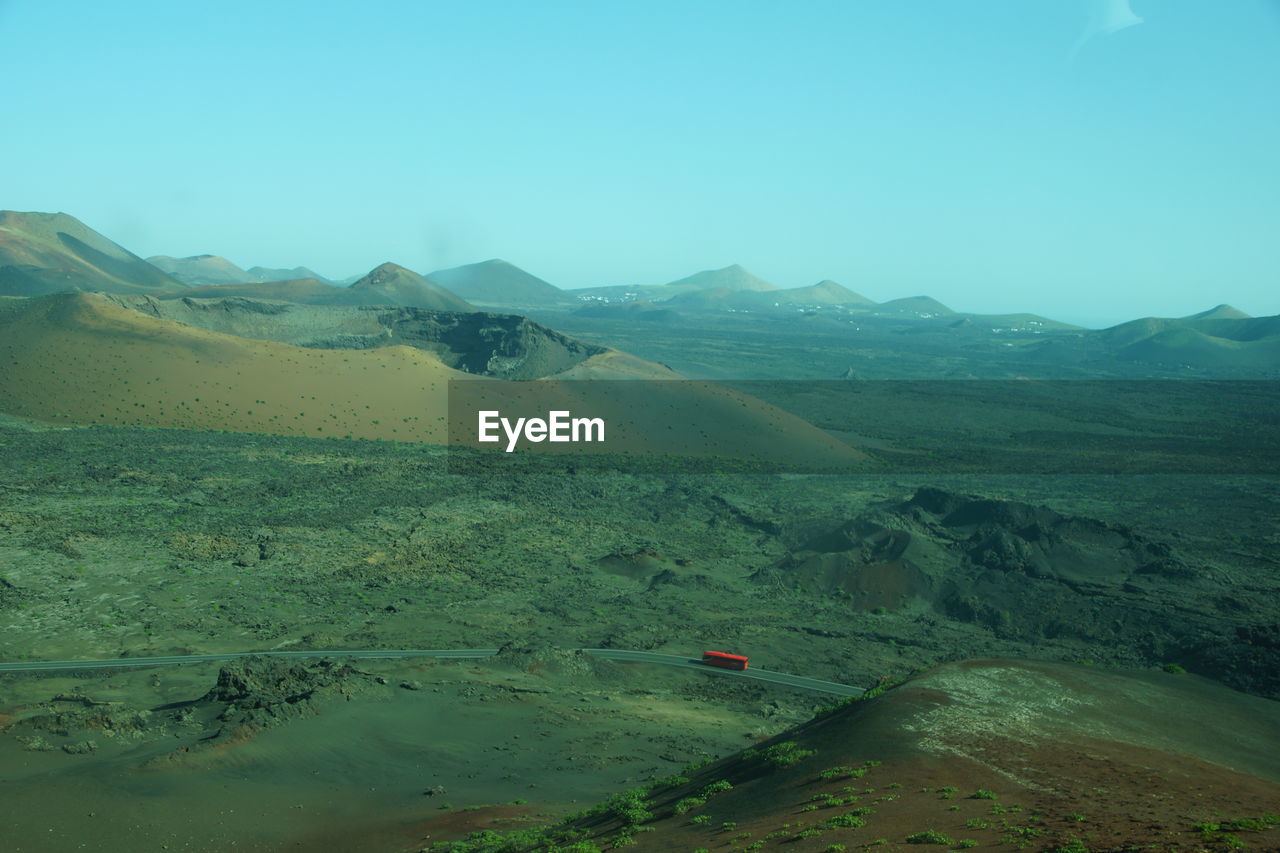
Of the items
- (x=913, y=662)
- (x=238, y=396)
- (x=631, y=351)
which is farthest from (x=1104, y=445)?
(x=631, y=351)

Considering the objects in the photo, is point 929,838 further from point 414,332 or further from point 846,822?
point 414,332

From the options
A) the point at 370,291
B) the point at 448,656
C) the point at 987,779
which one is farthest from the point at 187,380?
the point at 370,291

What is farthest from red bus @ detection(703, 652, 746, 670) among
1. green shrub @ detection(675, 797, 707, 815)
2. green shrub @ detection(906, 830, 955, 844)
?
green shrub @ detection(906, 830, 955, 844)

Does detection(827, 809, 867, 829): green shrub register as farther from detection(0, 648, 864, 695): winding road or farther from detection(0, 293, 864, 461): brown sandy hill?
detection(0, 293, 864, 461): brown sandy hill

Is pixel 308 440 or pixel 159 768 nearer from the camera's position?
pixel 159 768

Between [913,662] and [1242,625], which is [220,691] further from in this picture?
[1242,625]

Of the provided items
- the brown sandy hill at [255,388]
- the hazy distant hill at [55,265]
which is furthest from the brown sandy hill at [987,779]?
the hazy distant hill at [55,265]

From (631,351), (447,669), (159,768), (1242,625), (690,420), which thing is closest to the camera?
(159,768)
